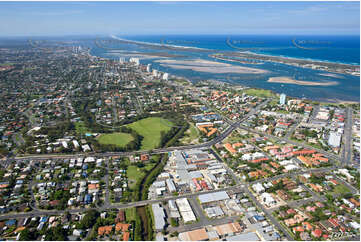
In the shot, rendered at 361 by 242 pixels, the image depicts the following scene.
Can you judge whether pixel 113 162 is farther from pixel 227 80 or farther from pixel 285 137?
pixel 227 80

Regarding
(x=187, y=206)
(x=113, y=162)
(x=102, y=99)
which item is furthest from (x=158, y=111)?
(x=187, y=206)

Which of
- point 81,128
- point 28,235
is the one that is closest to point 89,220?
point 28,235

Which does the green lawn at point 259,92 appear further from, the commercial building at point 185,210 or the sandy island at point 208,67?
the commercial building at point 185,210

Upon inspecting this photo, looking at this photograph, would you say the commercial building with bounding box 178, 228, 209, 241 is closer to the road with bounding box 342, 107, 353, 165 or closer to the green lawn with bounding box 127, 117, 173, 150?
the green lawn with bounding box 127, 117, 173, 150

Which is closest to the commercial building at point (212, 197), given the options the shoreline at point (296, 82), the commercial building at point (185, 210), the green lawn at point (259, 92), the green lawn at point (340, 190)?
the commercial building at point (185, 210)

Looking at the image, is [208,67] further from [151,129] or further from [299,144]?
[299,144]

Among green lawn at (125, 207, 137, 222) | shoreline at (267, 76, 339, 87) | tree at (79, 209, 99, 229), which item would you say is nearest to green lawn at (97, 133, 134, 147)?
green lawn at (125, 207, 137, 222)
